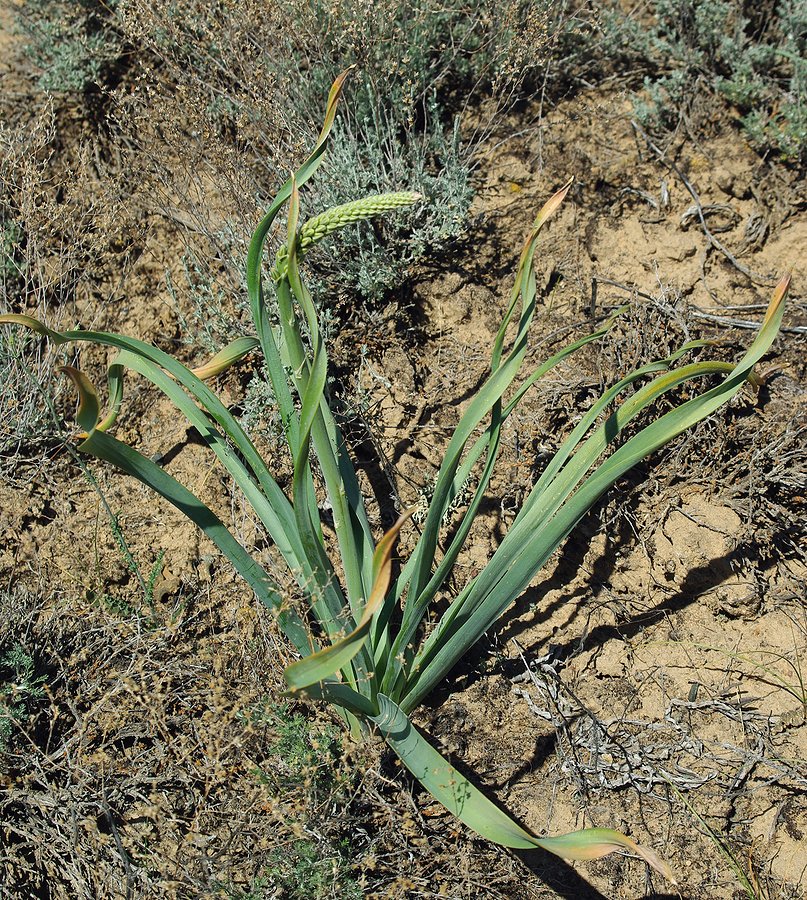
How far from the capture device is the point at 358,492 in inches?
A: 82.6

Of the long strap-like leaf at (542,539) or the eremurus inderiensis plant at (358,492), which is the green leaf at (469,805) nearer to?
the eremurus inderiensis plant at (358,492)

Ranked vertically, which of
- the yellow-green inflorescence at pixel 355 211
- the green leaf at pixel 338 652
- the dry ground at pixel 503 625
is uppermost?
the yellow-green inflorescence at pixel 355 211

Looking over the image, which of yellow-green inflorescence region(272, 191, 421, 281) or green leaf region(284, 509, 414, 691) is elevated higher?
yellow-green inflorescence region(272, 191, 421, 281)

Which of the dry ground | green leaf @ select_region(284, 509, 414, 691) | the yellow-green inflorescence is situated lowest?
the dry ground

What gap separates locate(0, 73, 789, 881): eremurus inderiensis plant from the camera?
1.54 metres

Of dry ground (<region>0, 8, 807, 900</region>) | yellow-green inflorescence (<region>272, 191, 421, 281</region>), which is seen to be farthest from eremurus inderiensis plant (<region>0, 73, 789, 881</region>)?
dry ground (<region>0, 8, 807, 900</region>)

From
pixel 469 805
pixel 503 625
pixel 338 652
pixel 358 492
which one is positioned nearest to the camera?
pixel 338 652

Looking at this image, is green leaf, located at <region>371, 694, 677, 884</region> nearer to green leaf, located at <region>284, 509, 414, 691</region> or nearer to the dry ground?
the dry ground

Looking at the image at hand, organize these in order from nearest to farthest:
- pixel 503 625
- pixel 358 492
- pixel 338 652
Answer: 1. pixel 338 652
2. pixel 358 492
3. pixel 503 625

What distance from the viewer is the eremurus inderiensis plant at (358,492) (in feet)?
5.07

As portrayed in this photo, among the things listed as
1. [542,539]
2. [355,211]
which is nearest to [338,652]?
[542,539]

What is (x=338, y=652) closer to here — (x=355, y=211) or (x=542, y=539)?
(x=542, y=539)

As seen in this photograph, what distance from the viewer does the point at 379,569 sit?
1.34 metres

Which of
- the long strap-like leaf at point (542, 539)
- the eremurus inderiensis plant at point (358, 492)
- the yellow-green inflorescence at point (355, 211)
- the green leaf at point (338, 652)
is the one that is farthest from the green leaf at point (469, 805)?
the yellow-green inflorescence at point (355, 211)
